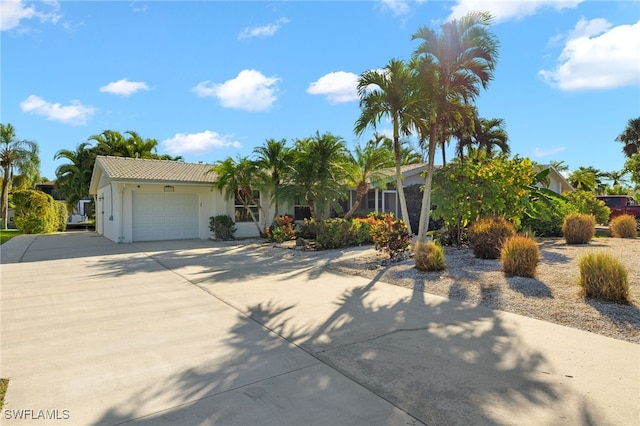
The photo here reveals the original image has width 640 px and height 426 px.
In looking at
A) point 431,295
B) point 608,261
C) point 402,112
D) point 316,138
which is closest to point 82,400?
point 431,295

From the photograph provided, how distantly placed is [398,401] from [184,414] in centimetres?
173

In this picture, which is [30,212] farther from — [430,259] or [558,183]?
[558,183]

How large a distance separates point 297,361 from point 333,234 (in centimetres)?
931

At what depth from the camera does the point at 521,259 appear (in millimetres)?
7262

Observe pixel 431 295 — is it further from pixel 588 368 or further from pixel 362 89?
pixel 362 89

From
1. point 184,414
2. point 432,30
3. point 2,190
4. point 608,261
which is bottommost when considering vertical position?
point 184,414

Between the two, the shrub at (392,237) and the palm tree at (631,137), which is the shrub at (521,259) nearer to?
the shrub at (392,237)

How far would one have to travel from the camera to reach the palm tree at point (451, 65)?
33.6 feet

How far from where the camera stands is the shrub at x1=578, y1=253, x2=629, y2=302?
5500 millimetres

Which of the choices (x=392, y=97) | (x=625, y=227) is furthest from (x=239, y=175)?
(x=625, y=227)

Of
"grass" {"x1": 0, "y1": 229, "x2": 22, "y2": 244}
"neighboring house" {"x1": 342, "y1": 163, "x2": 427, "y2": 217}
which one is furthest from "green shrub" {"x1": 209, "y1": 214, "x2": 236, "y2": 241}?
"grass" {"x1": 0, "y1": 229, "x2": 22, "y2": 244}

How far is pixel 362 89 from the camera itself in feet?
37.7

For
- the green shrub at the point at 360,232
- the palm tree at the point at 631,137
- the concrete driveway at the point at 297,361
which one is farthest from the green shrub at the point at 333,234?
the palm tree at the point at 631,137

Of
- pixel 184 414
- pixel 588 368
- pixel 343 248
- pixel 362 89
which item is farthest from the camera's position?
pixel 343 248
